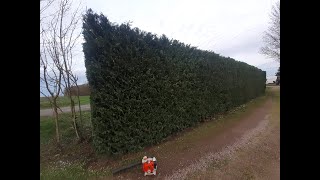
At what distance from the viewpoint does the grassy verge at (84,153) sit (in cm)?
468

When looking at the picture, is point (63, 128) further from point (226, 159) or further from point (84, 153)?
point (226, 159)

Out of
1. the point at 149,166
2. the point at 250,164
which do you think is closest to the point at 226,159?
the point at 250,164

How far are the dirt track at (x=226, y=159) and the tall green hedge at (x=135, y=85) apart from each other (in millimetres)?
891

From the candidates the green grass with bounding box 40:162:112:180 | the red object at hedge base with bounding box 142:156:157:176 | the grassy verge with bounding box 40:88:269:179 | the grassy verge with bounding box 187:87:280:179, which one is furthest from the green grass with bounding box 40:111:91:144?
Answer: the grassy verge with bounding box 187:87:280:179

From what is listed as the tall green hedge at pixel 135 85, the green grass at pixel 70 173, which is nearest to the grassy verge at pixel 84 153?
the green grass at pixel 70 173

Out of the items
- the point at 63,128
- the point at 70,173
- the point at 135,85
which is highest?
the point at 135,85

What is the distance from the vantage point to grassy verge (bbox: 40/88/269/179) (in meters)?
4.68

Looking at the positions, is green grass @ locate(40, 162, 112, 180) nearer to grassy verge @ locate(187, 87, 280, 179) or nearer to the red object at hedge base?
the red object at hedge base

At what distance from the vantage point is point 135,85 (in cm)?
556

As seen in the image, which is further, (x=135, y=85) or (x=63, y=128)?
(x=63, y=128)

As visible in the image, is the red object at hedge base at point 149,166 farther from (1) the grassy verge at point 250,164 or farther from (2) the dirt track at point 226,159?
(1) the grassy verge at point 250,164

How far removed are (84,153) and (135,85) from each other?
2.18 metres
